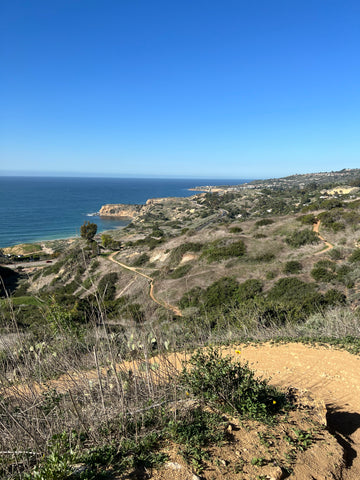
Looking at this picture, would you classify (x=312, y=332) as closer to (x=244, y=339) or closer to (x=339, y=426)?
(x=244, y=339)

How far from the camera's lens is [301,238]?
25297mm

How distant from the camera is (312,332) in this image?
10102mm

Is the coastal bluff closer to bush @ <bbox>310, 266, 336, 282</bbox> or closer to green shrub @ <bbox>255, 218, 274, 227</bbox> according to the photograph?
green shrub @ <bbox>255, 218, 274, 227</bbox>

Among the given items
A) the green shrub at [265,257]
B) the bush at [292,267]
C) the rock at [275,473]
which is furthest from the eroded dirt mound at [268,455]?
the green shrub at [265,257]

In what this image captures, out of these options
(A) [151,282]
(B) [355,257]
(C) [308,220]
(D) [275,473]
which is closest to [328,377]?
(D) [275,473]

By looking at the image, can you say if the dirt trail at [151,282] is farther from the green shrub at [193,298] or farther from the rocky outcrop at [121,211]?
the rocky outcrop at [121,211]

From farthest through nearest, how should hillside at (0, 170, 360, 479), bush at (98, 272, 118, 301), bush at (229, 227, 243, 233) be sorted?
bush at (229, 227, 243, 233)
bush at (98, 272, 118, 301)
hillside at (0, 170, 360, 479)

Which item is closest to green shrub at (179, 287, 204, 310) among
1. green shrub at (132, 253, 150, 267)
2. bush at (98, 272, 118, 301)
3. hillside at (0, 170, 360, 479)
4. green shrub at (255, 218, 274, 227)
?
hillside at (0, 170, 360, 479)

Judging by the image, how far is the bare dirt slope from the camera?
4.38 meters

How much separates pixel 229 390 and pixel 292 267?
1709 cm

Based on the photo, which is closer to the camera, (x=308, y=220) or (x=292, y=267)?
(x=292, y=267)

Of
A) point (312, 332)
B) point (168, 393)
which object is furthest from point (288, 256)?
point (168, 393)

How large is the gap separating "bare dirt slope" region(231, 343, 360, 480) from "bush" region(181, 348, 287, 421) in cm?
114

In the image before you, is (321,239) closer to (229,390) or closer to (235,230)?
(235,230)
